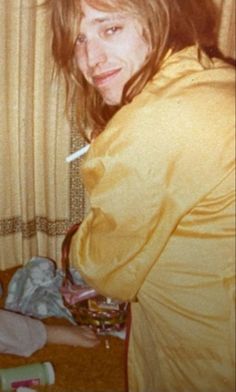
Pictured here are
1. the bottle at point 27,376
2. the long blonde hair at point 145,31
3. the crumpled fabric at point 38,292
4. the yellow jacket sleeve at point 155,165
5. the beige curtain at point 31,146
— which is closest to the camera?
the yellow jacket sleeve at point 155,165

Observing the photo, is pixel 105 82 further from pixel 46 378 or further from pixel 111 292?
pixel 46 378

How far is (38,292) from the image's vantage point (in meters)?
1.25

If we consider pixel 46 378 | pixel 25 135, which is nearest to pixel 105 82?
pixel 25 135

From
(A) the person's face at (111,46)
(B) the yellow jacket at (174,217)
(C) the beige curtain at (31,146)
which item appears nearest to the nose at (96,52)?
(A) the person's face at (111,46)

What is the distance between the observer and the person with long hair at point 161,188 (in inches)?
23.3

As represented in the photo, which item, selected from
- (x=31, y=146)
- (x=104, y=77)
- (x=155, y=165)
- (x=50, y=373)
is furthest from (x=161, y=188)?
(x=31, y=146)

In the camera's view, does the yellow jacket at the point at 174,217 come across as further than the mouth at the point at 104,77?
No

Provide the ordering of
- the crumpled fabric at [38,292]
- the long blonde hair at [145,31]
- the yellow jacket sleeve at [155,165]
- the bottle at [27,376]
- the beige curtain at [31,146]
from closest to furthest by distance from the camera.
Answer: the yellow jacket sleeve at [155,165]
the long blonde hair at [145,31]
the bottle at [27,376]
the beige curtain at [31,146]
the crumpled fabric at [38,292]

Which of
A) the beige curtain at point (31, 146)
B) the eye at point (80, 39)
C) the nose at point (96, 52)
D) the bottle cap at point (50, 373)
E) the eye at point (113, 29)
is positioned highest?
the eye at point (113, 29)

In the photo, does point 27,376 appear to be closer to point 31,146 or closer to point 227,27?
point 31,146

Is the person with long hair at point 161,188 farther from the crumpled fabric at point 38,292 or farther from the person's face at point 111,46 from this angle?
the crumpled fabric at point 38,292

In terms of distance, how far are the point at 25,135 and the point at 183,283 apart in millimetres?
700

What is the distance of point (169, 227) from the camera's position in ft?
2.05

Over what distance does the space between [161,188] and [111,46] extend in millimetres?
266
